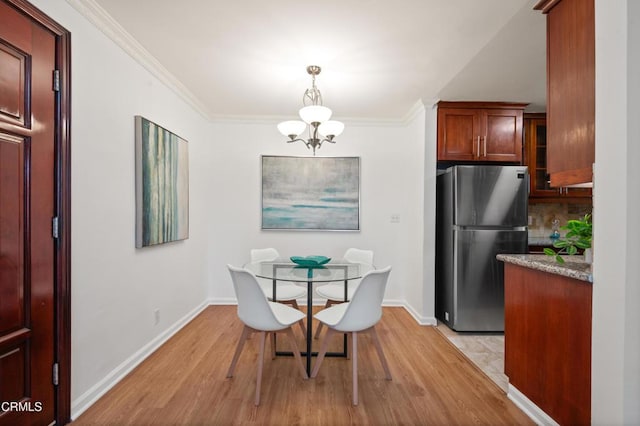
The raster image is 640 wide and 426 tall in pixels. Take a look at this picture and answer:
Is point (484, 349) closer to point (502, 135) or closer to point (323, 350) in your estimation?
point (323, 350)

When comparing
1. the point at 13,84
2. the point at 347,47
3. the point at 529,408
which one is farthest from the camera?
the point at 347,47

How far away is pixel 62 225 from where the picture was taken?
1.81 metres

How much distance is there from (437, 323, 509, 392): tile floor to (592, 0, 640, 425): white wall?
1.07 meters

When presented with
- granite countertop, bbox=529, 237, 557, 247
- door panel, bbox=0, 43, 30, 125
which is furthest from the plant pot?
door panel, bbox=0, 43, 30, 125

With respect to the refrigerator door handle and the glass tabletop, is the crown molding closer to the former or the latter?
the glass tabletop

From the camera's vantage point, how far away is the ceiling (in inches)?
79.4

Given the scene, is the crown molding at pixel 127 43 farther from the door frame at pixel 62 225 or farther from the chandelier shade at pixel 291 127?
the chandelier shade at pixel 291 127

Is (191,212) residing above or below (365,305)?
above

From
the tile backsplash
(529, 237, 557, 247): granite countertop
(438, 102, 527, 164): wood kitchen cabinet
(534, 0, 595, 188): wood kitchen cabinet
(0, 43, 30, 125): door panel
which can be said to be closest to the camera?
(0, 43, 30, 125): door panel

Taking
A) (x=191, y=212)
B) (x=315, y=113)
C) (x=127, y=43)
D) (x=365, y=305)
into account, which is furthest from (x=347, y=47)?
(x=191, y=212)

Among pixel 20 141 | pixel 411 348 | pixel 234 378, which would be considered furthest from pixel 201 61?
pixel 411 348

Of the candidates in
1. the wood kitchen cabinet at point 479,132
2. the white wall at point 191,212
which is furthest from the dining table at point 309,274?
the wood kitchen cabinet at point 479,132

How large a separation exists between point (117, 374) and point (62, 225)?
1179 mm

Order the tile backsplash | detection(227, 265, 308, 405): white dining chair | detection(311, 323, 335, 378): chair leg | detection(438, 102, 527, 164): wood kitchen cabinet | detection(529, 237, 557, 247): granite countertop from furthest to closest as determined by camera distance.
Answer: the tile backsplash → detection(529, 237, 557, 247): granite countertop → detection(438, 102, 527, 164): wood kitchen cabinet → detection(311, 323, 335, 378): chair leg → detection(227, 265, 308, 405): white dining chair
